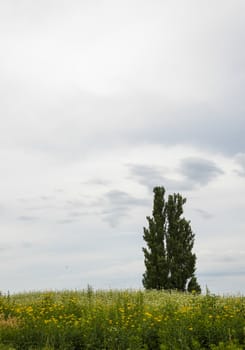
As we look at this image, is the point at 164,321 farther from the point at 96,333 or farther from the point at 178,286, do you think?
the point at 178,286

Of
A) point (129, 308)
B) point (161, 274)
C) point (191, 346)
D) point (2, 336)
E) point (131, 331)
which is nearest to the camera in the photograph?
point (191, 346)

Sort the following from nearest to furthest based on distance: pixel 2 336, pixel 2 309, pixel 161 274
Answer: pixel 2 336
pixel 2 309
pixel 161 274

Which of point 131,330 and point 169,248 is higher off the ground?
point 169,248

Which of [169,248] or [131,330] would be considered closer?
[131,330]

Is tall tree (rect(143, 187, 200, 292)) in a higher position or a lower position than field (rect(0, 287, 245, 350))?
higher

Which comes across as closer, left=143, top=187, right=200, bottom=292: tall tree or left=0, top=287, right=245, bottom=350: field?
left=0, top=287, right=245, bottom=350: field

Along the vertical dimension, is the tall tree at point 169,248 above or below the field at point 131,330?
above

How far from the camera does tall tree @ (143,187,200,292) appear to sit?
2525cm

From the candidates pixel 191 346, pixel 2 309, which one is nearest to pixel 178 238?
pixel 2 309

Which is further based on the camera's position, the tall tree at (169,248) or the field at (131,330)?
the tall tree at (169,248)

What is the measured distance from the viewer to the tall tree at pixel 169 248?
25.2 metres

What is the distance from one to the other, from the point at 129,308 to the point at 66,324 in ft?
7.50

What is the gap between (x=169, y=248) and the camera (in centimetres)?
2556

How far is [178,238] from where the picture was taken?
26.1 m
